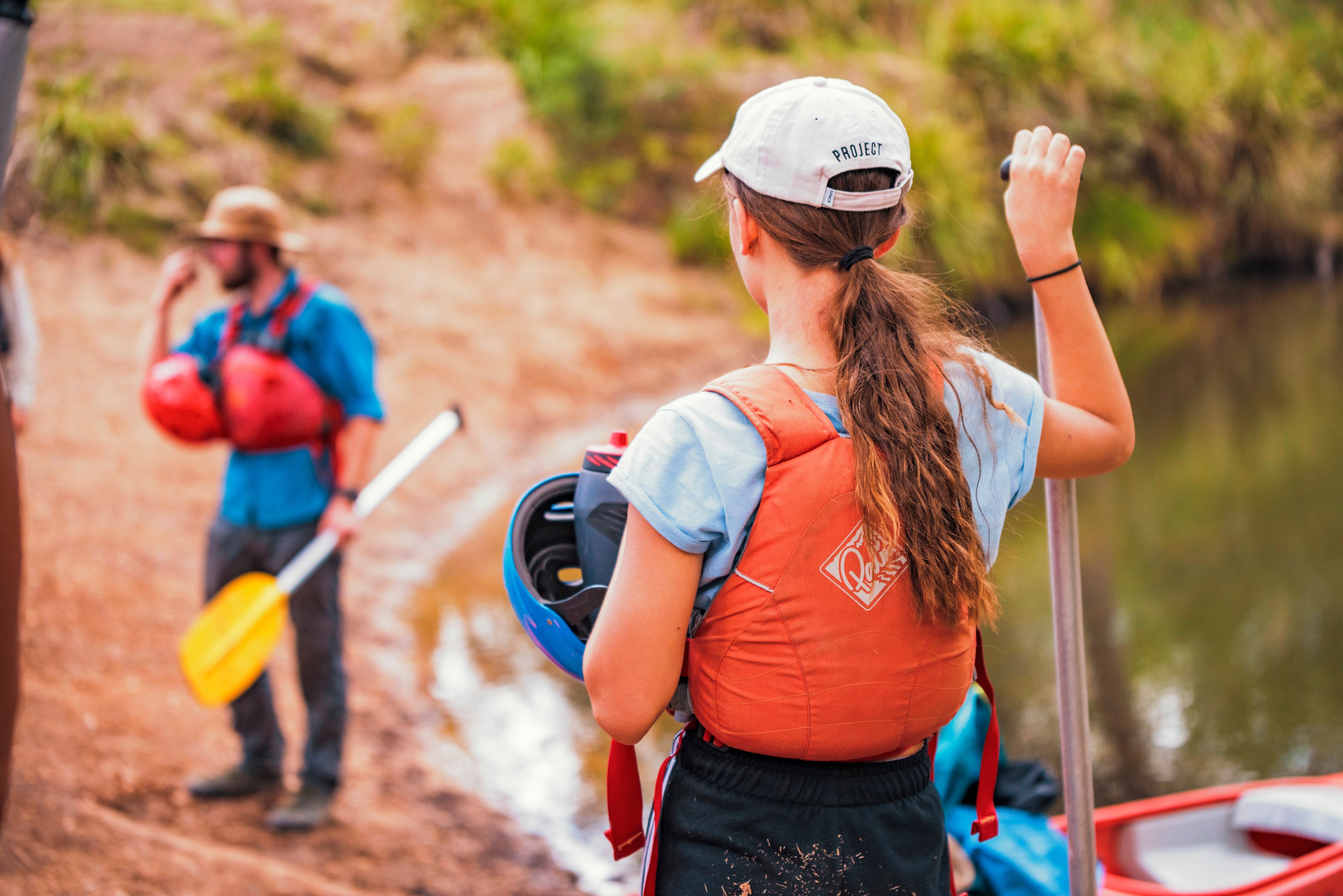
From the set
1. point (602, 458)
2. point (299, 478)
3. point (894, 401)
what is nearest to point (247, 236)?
point (299, 478)

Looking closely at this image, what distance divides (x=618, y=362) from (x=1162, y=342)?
21.7 ft

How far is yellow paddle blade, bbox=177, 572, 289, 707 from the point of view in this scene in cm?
344

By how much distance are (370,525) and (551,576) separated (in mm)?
5809

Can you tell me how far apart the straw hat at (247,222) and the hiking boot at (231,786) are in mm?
1745

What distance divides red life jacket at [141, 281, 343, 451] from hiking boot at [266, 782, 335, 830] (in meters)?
1.10

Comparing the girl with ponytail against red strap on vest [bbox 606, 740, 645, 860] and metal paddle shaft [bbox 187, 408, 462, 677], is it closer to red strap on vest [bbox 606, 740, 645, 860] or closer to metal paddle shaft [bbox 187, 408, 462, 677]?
red strap on vest [bbox 606, 740, 645, 860]

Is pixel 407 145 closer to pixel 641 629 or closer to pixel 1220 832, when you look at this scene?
pixel 1220 832

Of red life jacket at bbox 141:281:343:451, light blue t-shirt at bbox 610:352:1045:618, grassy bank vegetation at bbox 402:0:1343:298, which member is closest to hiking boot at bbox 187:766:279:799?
red life jacket at bbox 141:281:343:451

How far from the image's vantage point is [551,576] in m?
1.67

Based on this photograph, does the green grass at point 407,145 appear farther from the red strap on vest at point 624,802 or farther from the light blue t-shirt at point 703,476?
the light blue t-shirt at point 703,476

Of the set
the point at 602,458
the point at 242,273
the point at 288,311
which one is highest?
the point at 242,273

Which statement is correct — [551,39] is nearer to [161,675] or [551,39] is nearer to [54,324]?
[54,324]

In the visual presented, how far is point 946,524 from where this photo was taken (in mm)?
1379

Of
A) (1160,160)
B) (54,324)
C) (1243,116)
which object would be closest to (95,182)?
(54,324)
